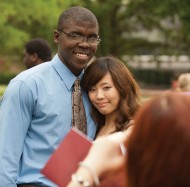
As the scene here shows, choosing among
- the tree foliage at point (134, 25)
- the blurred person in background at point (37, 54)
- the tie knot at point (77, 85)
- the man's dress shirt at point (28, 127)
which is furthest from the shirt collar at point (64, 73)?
the tree foliage at point (134, 25)

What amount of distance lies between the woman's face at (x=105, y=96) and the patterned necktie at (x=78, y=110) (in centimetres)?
9

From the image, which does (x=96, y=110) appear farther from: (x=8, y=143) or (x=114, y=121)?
(x=8, y=143)

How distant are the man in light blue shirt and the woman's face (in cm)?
20

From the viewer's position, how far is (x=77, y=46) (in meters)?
4.18

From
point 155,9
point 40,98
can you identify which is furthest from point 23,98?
point 155,9

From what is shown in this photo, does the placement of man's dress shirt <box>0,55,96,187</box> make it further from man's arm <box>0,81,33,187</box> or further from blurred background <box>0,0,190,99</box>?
blurred background <box>0,0,190,99</box>

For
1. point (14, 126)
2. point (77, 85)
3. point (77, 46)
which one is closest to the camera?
point (14, 126)

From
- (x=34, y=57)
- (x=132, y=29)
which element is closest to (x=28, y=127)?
(x=34, y=57)

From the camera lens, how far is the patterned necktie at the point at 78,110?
163 inches

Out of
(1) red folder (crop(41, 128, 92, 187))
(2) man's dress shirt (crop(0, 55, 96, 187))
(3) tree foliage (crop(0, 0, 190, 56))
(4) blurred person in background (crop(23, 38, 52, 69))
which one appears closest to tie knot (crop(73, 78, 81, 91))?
(2) man's dress shirt (crop(0, 55, 96, 187))

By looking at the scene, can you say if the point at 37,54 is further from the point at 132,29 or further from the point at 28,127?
the point at 132,29

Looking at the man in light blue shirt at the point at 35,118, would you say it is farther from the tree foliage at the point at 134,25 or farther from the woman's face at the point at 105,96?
the tree foliage at the point at 134,25

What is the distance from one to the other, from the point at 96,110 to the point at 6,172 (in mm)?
Result: 753

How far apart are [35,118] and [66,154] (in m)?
1.37
